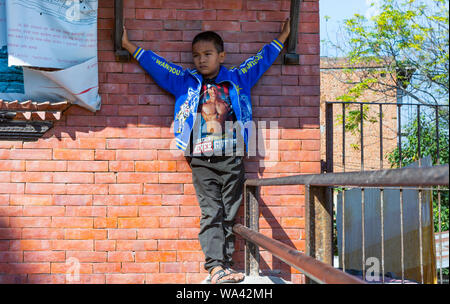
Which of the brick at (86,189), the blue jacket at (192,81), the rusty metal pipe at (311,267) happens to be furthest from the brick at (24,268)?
the rusty metal pipe at (311,267)

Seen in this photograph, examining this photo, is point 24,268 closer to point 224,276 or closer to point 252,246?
point 224,276

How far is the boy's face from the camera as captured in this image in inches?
148

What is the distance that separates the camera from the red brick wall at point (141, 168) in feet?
12.6

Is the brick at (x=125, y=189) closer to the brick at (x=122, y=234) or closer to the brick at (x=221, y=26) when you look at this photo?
the brick at (x=122, y=234)

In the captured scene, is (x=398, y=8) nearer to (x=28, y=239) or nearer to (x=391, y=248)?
(x=391, y=248)

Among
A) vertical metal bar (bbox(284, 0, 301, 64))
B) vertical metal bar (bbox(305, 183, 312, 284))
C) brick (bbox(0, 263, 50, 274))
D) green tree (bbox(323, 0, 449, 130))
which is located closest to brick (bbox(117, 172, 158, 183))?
brick (bbox(0, 263, 50, 274))

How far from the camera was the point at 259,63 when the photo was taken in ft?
12.8

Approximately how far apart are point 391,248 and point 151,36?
3605 millimetres

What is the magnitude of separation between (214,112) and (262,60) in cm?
53

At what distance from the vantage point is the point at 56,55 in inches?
148

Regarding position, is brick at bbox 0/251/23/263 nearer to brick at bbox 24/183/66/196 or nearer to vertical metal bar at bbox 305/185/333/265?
brick at bbox 24/183/66/196

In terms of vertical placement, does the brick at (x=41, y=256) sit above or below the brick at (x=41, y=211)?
below

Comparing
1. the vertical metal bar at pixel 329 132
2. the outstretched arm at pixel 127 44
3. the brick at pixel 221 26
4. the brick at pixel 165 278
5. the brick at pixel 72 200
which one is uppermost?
the brick at pixel 221 26
